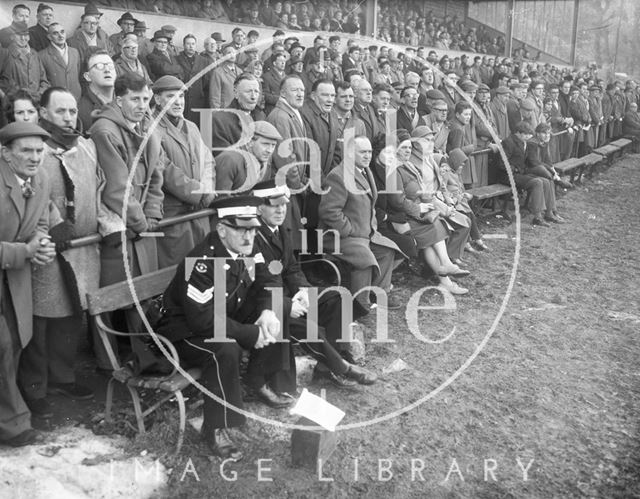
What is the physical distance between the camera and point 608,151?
14.5m

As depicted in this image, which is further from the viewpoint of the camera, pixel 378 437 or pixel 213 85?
pixel 213 85

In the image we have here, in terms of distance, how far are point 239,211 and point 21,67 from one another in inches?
180

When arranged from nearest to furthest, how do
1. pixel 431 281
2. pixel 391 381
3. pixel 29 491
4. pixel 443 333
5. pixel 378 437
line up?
1. pixel 29 491
2. pixel 378 437
3. pixel 391 381
4. pixel 443 333
5. pixel 431 281

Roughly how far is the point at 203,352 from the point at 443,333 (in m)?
2.47

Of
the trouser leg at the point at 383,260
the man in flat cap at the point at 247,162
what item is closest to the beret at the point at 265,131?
the man in flat cap at the point at 247,162

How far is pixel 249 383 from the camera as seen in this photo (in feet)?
14.2

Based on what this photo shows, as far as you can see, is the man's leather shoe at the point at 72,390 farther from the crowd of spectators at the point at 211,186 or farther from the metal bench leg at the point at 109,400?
the metal bench leg at the point at 109,400

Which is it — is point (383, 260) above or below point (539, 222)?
above

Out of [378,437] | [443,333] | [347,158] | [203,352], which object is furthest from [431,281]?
[203,352]

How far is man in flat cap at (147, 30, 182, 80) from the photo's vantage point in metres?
8.78

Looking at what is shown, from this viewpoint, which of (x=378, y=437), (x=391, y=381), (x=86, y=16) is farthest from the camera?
(x=86, y=16)

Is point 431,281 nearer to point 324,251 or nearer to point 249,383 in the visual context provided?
point 324,251

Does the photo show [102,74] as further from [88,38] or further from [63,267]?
[88,38]

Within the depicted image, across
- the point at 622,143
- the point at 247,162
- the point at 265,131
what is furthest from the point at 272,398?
the point at 622,143
